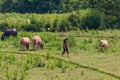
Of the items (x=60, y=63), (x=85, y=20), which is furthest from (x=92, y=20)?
(x=60, y=63)

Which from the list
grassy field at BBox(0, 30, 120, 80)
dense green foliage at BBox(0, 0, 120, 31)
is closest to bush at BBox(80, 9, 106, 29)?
dense green foliage at BBox(0, 0, 120, 31)

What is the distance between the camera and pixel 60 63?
16.2 m

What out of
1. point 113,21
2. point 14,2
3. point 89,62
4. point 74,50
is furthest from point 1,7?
point 89,62

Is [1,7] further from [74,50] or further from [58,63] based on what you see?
[58,63]

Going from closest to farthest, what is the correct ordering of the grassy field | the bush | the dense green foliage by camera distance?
the grassy field, the dense green foliage, the bush

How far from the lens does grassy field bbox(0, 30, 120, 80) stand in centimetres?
1437

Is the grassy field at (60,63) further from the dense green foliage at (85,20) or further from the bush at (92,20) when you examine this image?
the bush at (92,20)

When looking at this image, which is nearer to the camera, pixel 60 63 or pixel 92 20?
pixel 60 63

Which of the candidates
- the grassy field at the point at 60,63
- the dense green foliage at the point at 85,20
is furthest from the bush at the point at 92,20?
the grassy field at the point at 60,63

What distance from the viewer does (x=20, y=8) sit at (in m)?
52.8

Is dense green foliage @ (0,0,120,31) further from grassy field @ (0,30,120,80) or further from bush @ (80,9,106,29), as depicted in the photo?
grassy field @ (0,30,120,80)

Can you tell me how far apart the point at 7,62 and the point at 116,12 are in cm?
1657

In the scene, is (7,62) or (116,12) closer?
(7,62)

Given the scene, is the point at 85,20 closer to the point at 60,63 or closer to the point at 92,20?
the point at 92,20
